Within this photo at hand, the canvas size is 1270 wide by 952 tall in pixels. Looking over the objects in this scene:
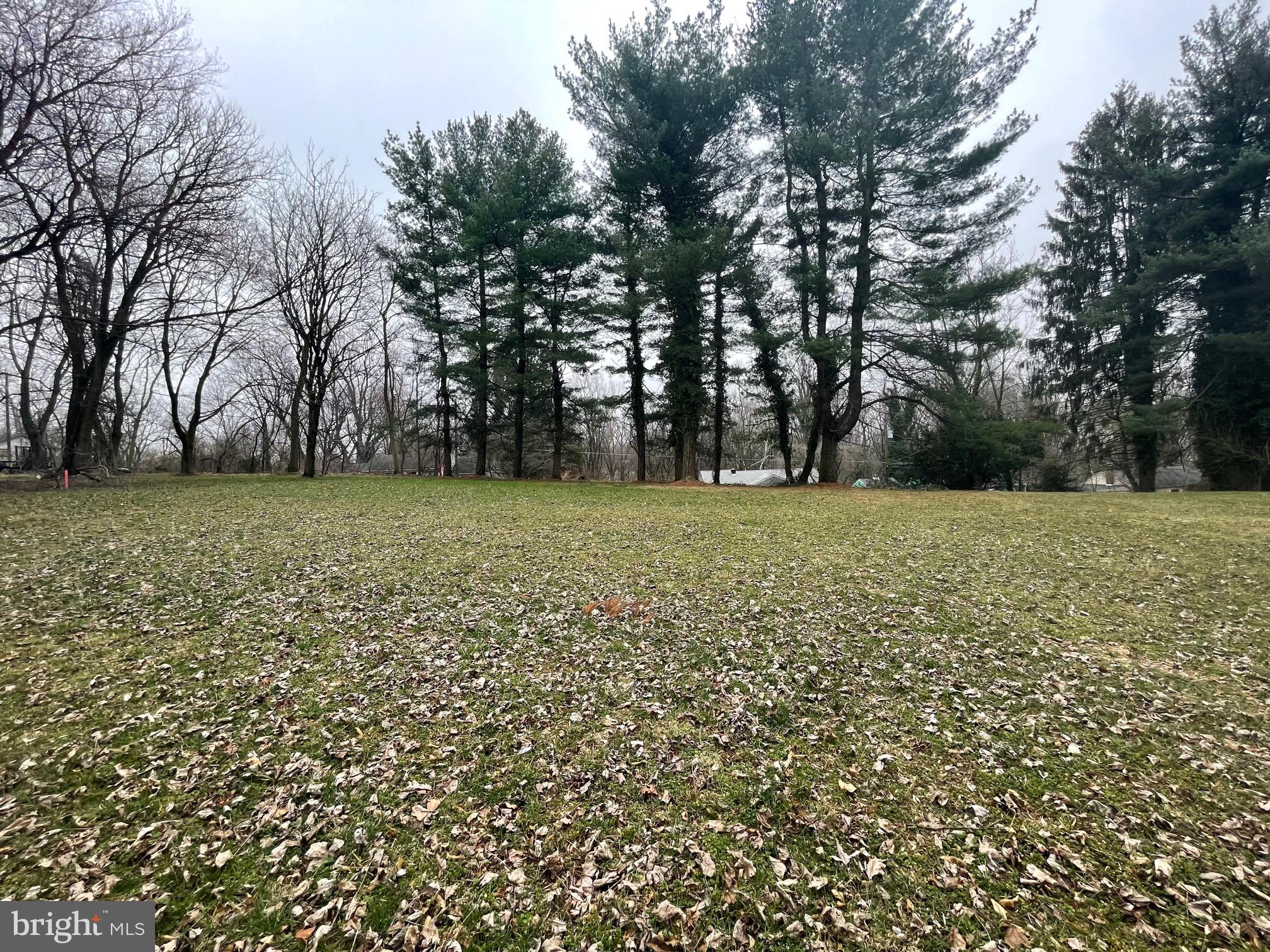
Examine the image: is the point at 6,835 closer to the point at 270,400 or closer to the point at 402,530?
the point at 402,530

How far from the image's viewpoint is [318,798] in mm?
2834

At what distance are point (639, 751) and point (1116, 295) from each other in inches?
947

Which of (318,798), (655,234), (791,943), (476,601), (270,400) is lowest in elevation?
(791,943)

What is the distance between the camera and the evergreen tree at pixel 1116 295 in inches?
687

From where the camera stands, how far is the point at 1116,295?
17.7 metres

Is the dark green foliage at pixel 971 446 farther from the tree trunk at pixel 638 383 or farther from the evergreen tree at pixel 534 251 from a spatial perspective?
the evergreen tree at pixel 534 251

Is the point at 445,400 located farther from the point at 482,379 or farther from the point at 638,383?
the point at 638,383

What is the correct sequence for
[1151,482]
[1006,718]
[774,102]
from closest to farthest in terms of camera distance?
1. [1006,718]
2. [774,102]
3. [1151,482]

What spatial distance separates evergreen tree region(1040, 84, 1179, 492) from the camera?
17.4m

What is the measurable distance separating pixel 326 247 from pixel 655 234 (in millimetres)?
12892

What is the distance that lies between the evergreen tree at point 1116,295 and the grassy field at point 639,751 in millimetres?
15371

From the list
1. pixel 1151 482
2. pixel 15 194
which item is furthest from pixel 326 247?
pixel 1151 482

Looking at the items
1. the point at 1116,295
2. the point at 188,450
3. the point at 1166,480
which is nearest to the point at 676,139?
the point at 1116,295

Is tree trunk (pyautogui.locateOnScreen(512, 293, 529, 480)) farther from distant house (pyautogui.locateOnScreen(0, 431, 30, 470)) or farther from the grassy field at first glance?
distant house (pyautogui.locateOnScreen(0, 431, 30, 470))
